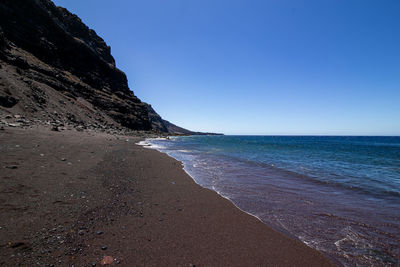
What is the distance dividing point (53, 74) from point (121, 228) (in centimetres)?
6132

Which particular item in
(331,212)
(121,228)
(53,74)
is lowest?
(331,212)

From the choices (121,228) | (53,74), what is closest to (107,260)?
(121,228)

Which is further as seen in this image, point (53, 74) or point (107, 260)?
point (53, 74)

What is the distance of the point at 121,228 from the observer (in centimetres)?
411

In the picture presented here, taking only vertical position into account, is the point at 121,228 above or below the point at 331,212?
above

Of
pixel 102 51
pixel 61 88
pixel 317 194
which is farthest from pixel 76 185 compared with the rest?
pixel 102 51

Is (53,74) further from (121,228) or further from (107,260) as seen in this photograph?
(107,260)

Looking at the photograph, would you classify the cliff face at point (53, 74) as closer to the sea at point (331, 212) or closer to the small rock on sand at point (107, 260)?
the small rock on sand at point (107, 260)

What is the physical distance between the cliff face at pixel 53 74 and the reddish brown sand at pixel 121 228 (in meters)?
22.7

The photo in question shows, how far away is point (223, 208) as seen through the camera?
613cm

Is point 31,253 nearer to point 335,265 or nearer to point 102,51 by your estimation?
point 335,265

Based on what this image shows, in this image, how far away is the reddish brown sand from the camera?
3145mm

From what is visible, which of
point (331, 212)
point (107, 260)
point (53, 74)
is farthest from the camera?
point (53, 74)

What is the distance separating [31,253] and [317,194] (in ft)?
34.4
